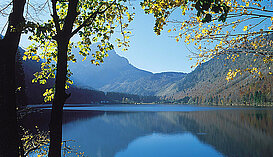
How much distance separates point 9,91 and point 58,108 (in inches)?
45.3

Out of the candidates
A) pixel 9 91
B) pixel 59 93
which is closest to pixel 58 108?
pixel 59 93

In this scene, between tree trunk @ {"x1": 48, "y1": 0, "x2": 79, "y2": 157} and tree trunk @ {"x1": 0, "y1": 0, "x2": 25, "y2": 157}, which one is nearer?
tree trunk @ {"x1": 0, "y1": 0, "x2": 25, "y2": 157}

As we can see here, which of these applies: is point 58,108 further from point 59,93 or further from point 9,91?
point 9,91

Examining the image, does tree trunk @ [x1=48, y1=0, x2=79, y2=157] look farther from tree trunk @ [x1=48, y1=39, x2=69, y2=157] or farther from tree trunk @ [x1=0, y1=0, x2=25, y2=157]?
tree trunk @ [x1=0, y1=0, x2=25, y2=157]

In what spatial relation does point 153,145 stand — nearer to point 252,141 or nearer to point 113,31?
point 252,141

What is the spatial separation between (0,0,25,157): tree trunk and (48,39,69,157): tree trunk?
790 millimetres

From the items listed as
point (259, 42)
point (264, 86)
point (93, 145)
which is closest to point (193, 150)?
point (93, 145)

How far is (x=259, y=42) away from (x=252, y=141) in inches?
1617

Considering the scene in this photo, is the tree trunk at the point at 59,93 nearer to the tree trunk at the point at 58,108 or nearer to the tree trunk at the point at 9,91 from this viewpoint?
the tree trunk at the point at 58,108

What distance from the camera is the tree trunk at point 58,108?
4.73m

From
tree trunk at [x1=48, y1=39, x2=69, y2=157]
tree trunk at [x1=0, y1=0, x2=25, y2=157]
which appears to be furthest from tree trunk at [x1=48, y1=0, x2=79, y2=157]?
tree trunk at [x1=0, y1=0, x2=25, y2=157]

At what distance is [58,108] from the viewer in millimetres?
4773

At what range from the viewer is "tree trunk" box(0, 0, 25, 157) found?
14.6 feet

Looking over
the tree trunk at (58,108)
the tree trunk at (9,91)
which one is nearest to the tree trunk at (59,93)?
the tree trunk at (58,108)
